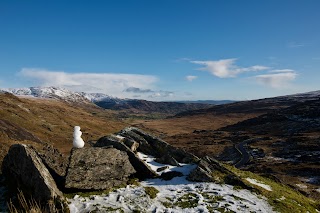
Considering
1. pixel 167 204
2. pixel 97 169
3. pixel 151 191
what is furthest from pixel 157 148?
pixel 167 204

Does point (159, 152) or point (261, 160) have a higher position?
point (159, 152)

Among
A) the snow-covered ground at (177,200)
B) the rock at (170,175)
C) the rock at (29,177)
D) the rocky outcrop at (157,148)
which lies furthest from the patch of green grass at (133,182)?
the rocky outcrop at (157,148)

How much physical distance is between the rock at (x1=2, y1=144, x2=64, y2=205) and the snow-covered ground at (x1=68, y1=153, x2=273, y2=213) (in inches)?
62.5

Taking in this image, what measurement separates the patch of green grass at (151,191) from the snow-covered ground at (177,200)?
215 millimetres

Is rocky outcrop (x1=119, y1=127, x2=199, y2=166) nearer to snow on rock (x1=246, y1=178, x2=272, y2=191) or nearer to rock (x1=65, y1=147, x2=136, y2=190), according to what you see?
snow on rock (x1=246, y1=178, x2=272, y2=191)

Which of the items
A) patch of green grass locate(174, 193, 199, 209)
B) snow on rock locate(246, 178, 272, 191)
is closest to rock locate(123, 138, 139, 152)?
patch of green grass locate(174, 193, 199, 209)

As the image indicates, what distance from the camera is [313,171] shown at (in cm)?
6950

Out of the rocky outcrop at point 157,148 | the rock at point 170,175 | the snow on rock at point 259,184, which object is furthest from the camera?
the rocky outcrop at point 157,148

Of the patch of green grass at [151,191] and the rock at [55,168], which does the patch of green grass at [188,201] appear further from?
the rock at [55,168]

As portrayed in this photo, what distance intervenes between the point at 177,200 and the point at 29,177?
9528 millimetres

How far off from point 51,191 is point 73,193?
104 inches

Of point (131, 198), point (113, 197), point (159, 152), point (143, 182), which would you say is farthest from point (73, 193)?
point (159, 152)

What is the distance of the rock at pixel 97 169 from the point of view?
65.0 ft

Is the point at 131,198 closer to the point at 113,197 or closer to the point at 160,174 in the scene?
the point at 113,197
